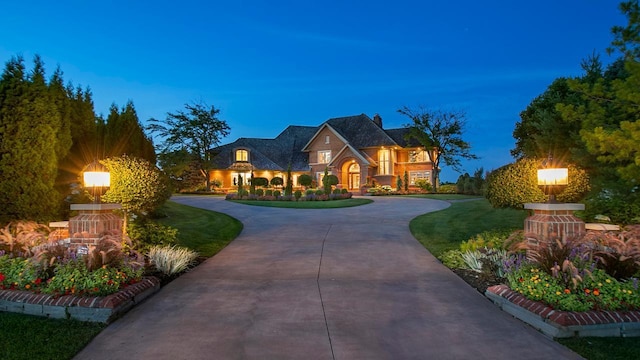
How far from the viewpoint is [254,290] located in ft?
20.7

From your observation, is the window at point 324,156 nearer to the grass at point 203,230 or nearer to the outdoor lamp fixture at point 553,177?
the grass at point 203,230

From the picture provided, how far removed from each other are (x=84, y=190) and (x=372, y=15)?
34.6m

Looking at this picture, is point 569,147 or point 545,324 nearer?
point 545,324

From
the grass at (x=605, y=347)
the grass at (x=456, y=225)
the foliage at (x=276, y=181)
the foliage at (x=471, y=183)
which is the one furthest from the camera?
the foliage at (x=276, y=181)

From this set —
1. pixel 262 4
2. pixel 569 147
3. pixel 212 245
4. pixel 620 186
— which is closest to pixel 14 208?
pixel 212 245

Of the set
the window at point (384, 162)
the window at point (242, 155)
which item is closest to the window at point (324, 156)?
the window at point (384, 162)

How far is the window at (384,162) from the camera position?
3969 centimetres

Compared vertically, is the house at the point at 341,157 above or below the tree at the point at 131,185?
above

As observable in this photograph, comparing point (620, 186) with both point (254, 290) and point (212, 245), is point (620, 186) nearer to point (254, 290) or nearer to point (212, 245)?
point (254, 290)

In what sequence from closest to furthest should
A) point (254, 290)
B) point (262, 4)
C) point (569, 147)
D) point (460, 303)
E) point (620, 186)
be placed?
point (460, 303) < point (254, 290) < point (620, 186) < point (569, 147) < point (262, 4)

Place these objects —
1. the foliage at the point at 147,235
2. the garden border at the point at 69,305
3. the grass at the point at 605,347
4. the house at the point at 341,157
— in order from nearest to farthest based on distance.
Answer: the grass at the point at 605,347 < the garden border at the point at 69,305 < the foliage at the point at 147,235 < the house at the point at 341,157

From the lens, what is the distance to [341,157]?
3922 centimetres

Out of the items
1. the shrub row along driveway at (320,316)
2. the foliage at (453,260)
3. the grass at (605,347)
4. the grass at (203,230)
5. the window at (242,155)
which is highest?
the window at (242,155)

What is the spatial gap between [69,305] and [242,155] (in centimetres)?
3929
